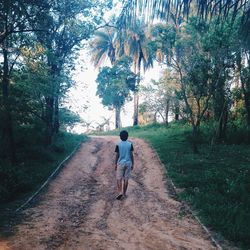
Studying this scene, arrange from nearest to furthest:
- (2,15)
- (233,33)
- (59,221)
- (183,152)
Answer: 1. (59,221)
2. (2,15)
3. (233,33)
4. (183,152)

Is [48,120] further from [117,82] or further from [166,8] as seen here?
[117,82]

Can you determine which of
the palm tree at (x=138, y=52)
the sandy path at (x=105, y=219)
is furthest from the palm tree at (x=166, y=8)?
the palm tree at (x=138, y=52)

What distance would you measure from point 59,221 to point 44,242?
4.52ft

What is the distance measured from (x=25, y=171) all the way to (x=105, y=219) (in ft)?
21.1

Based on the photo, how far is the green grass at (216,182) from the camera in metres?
7.53

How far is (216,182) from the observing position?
11469mm

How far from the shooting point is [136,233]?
6.88m

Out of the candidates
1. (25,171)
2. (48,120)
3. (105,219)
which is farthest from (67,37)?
(105,219)

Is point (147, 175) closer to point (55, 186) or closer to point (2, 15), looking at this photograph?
point (55, 186)

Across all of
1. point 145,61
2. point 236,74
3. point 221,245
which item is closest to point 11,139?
point 221,245

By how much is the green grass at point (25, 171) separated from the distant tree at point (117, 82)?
19.5m

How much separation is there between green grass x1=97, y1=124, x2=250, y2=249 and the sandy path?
57cm

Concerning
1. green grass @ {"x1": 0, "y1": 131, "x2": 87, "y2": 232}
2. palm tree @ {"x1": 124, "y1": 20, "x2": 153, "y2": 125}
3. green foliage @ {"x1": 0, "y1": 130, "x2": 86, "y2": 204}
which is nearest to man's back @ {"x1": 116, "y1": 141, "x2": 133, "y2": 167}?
green grass @ {"x1": 0, "y1": 131, "x2": 87, "y2": 232}

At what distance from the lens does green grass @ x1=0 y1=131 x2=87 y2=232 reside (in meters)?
9.56
